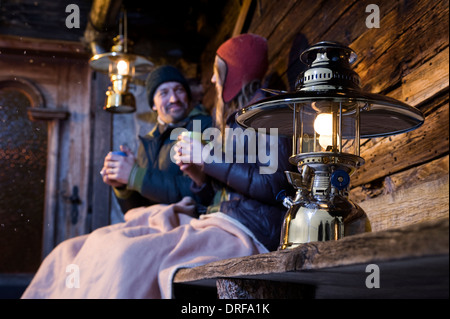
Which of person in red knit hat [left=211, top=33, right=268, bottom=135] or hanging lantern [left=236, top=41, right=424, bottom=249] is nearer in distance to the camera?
hanging lantern [left=236, top=41, right=424, bottom=249]

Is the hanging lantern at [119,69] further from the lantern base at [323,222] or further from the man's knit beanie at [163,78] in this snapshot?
the lantern base at [323,222]

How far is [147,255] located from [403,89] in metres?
1.12

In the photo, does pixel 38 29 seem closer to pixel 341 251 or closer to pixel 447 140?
pixel 447 140

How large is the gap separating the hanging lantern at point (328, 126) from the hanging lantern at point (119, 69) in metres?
2.20

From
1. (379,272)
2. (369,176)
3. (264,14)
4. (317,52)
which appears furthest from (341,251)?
(264,14)

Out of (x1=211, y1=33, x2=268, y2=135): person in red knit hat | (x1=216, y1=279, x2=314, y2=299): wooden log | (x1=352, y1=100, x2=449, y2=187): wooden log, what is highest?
(x1=211, y1=33, x2=268, y2=135): person in red knit hat

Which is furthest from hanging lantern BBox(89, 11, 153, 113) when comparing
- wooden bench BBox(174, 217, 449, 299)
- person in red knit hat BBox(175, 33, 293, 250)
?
→ wooden bench BBox(174, 217, 449, 299)

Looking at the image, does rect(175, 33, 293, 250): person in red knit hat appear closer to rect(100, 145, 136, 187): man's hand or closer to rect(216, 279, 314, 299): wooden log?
rect(100, 145, 136, 187): man's hand

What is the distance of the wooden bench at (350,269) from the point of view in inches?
33.9

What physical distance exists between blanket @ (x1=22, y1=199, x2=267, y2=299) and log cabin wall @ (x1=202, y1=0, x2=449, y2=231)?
54 centimetres

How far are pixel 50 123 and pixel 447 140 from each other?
357cm

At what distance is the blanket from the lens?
7.28ft

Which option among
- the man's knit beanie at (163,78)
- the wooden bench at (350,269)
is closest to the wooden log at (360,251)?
the wooden bench at (350,269)

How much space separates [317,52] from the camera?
66.0 inches
